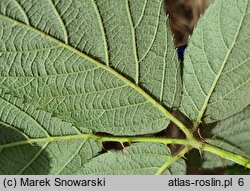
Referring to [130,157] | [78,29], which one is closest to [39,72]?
[78,29]

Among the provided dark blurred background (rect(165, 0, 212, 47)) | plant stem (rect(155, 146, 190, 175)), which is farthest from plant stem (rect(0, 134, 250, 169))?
dark blurred background (rect(165, 0, 212, 47))

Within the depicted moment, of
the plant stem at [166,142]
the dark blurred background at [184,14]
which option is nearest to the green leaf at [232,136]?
the plant stem at [166,142]

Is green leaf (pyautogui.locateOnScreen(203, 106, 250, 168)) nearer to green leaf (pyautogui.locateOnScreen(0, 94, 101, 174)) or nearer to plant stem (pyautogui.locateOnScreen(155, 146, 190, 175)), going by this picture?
plant stem (pyautogui.locateOnScreen(155, 146, 190, 175))

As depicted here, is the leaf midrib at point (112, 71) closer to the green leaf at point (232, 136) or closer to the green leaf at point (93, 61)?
the green leaf at point (93, 61)

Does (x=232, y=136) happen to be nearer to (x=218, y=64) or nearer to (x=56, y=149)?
(x=218, y=64)

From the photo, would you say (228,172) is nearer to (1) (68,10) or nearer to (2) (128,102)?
(2) (128,102)

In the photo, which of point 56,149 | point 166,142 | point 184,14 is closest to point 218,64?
point 166,142

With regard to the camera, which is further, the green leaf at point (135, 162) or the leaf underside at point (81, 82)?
the green leaf at point (135, 162)
